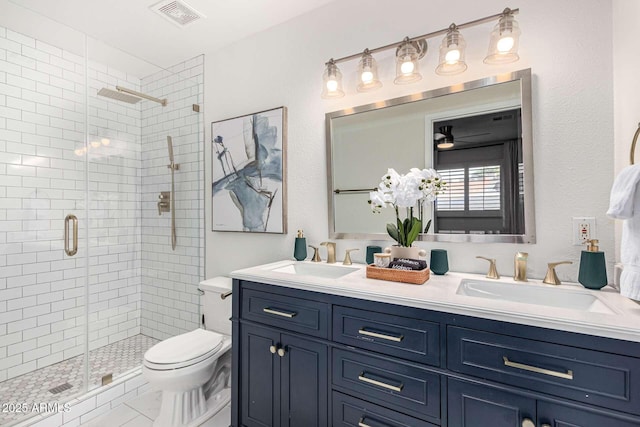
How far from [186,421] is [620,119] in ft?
8.57

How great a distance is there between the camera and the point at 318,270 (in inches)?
72.9

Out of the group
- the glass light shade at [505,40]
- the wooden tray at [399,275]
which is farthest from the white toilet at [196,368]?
the glass light shade at [505,40]

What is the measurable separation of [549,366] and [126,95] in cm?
322

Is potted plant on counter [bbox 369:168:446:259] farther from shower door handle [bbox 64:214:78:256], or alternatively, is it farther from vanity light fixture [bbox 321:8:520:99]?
shower door handle [bbox 64:214:78:256]

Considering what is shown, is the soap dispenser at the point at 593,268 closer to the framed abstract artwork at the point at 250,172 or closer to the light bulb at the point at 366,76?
the light bulb at the point at 366,76

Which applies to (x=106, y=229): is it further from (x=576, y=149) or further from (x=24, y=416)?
(x=576, y=149)

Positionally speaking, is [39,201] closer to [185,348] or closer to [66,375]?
[66,375]

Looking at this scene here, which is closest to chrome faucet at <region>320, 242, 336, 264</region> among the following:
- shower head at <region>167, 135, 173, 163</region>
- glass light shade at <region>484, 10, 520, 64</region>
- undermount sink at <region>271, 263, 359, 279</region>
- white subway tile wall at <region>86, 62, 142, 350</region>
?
undermount sink at <region>271, 263, 359, 279</region>

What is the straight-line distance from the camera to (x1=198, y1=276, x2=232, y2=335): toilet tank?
209 cm

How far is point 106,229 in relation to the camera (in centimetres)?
252

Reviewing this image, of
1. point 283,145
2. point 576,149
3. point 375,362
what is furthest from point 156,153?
point 576,149

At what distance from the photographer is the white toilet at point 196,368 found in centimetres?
165

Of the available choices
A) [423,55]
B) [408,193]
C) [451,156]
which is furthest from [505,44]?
[408,193]

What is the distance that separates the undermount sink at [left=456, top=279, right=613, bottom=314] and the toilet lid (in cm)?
146
